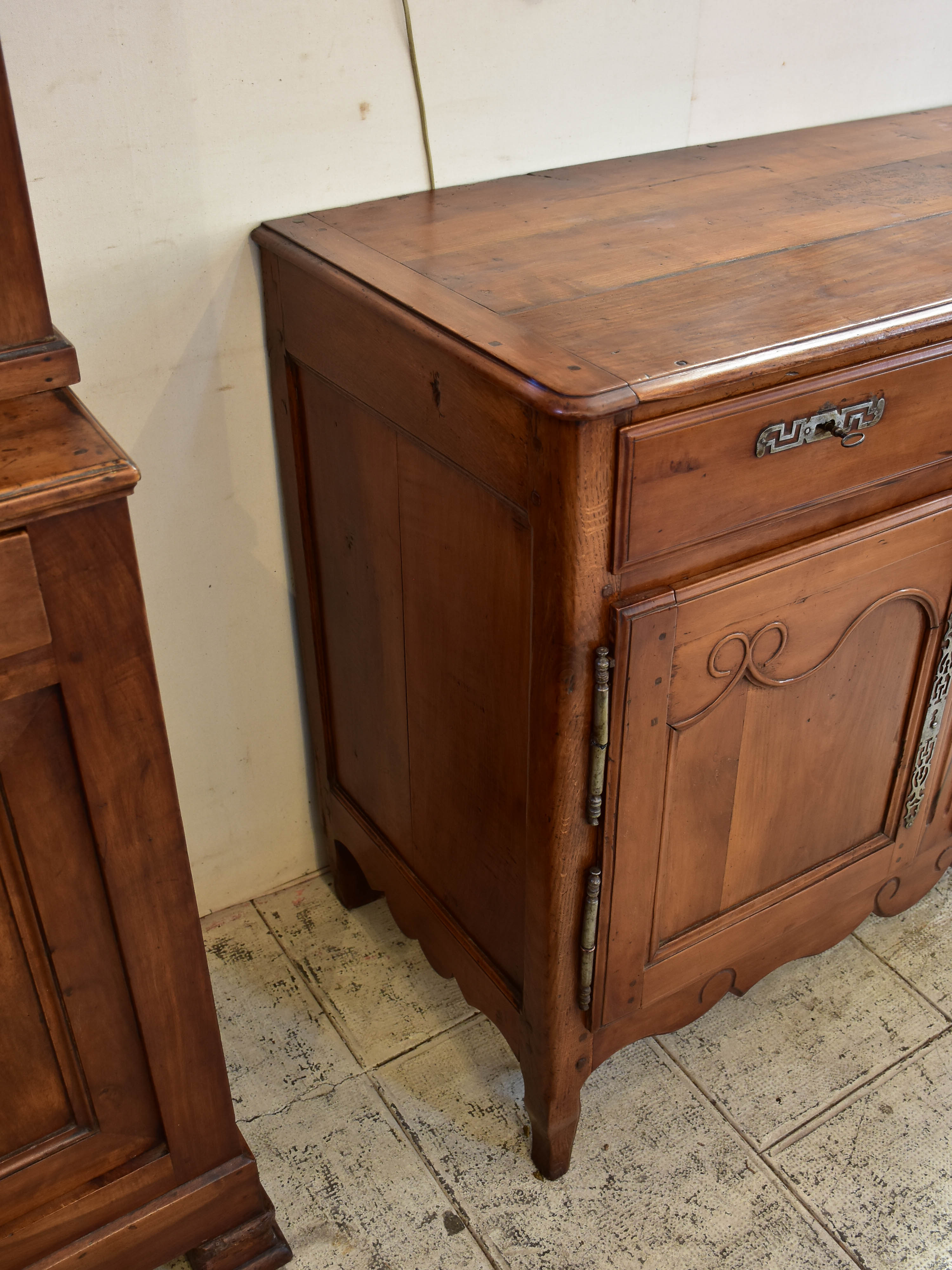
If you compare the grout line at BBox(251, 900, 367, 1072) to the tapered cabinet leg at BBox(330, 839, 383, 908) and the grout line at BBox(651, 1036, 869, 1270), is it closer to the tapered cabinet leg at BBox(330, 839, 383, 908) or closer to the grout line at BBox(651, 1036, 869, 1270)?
the tapered cabinet leg at BBox(330, 839, 383, 908)

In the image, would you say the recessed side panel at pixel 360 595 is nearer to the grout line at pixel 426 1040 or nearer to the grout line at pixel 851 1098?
the grout line at pixel 426 1040

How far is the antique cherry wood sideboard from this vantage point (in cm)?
106

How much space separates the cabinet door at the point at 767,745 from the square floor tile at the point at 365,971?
0.41 m

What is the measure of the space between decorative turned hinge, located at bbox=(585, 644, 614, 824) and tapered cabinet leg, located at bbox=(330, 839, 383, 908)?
Answer: 69 cm

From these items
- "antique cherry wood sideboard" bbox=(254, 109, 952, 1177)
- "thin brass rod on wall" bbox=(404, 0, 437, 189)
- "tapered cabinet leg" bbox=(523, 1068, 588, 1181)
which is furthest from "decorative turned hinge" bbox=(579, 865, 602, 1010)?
"thin brass rod on wall" bbox=(404, 0, 437, 189)

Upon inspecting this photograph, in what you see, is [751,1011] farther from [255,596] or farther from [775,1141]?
[255,596]

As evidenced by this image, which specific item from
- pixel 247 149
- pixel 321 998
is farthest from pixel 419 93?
pixel 321 998

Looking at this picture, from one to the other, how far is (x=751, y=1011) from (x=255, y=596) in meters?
0.94

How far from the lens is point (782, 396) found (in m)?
1.07

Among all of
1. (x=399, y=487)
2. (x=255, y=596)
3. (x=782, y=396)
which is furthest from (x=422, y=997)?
(x=782, y=396)

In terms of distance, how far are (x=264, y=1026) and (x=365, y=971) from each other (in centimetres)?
17

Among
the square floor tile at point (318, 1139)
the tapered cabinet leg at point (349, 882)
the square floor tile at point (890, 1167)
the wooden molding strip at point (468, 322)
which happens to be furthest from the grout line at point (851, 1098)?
the wooden molding strip at point (468, 322)

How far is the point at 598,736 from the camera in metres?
1.14

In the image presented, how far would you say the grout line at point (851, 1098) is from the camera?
1.50m
